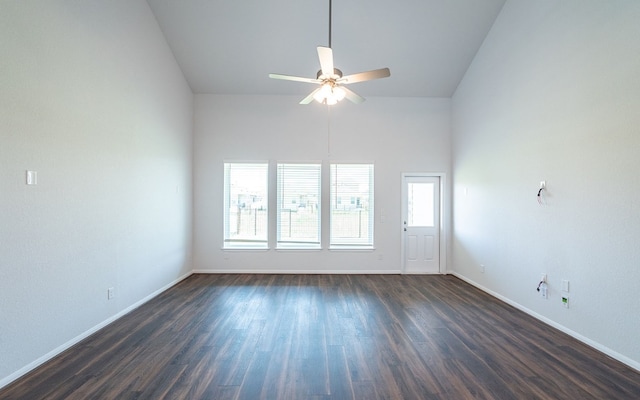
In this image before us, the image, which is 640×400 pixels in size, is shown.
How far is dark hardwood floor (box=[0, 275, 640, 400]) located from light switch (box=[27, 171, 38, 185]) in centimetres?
163

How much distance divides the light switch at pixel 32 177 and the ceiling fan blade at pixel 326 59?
2.75 m

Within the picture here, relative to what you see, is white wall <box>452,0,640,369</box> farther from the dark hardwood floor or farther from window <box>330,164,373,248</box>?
window <box>330,164,373,248</box>

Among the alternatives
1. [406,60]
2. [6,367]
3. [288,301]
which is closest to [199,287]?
[288,301]

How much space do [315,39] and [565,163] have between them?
3891 millimetres

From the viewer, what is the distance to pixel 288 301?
3965mm

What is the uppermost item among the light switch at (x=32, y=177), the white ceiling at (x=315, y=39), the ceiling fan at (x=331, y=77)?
the white ceiling at (x=315, y=39)

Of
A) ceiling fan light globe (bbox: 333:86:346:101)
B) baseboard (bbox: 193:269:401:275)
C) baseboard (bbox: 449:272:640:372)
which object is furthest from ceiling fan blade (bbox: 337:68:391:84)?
baseboard (bbox: 193:269:401:275)

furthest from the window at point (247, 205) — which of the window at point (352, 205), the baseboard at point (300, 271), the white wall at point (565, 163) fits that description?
the white wall at point (565, 163)

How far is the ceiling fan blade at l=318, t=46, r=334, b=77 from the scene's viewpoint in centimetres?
250

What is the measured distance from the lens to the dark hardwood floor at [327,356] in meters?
2.11

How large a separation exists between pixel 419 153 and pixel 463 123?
942mm

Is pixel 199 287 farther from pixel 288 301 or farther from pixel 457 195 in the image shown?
pixel 457 195

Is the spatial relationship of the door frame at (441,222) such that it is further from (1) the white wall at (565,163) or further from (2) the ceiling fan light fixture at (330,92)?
(2) the ceiling fan light fixture at (330,92)

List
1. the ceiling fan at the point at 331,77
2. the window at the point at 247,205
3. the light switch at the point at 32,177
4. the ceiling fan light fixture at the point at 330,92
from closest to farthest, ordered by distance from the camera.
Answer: the light switch at the point at 32,177
the ceiling fan at the point at 331,77
the ceiling fan light fixture at the point at 330,92
the window at the point at 247,205
